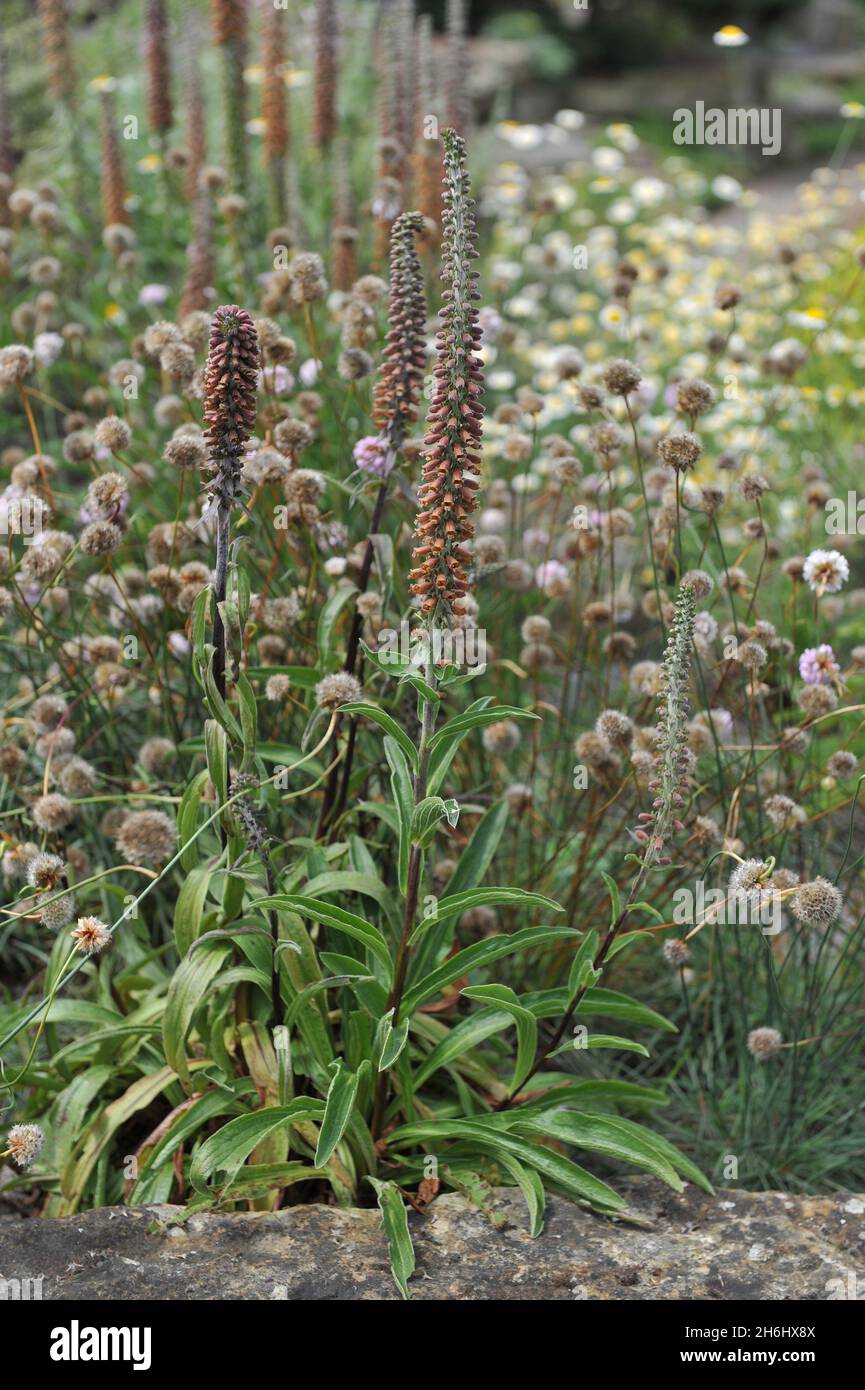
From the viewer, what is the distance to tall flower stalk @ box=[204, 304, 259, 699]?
271cm

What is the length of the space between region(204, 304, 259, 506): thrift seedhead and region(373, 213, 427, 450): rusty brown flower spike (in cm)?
37

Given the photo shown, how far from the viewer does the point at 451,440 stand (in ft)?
8.82

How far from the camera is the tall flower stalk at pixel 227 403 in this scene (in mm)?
2713

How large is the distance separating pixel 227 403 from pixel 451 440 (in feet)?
1.48

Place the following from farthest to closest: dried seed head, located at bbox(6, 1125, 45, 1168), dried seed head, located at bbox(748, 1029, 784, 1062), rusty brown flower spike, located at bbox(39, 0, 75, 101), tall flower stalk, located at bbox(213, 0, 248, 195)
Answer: rusty brown flower spike, located at bbox(39, 0, 75, 101) < tall flower stalk, located at bbox(213, 0, 248, 195) < dried seed head, located at bbox(748, 1029, 784, 1062) < dried seed head, located at bbox(6, 1125, 45, 1168)

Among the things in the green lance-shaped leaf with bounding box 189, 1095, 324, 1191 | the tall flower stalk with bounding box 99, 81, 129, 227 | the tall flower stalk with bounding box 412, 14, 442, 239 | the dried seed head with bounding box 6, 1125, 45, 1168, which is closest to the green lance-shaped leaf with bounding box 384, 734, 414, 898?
the green lance-shaped leaf with bounding box 189, 1095, 324, 1191

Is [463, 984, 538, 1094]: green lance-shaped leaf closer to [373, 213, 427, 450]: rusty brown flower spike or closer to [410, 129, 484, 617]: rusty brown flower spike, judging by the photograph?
[410, 129, 484, 617]: rusty brown flower spike

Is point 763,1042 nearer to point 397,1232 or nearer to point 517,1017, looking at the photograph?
point 517,1017

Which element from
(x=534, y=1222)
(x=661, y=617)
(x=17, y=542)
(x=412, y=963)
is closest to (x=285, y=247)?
(x=17, y=542)

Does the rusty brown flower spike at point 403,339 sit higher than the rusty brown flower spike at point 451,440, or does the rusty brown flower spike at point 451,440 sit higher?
the rusty brown flower spike at point 403,339

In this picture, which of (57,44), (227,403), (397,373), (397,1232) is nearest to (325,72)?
(57,44)

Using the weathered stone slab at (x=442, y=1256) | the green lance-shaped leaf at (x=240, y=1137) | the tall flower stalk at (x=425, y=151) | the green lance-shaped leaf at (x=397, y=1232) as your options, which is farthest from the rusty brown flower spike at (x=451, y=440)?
the tall flower stalk at (x=425, y=151)

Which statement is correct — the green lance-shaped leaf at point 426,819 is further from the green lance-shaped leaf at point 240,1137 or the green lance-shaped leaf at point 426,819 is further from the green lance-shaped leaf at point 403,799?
the green lance-shaped leaf at point 240,1137

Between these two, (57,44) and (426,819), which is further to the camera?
(57,44)
